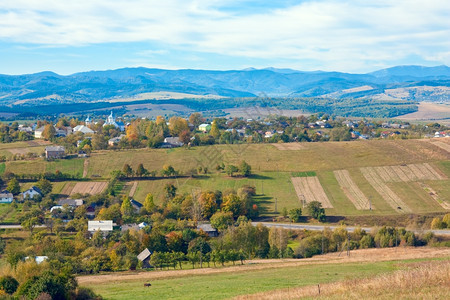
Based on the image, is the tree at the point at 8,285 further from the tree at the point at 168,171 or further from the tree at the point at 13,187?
the tree at the point at 168,171

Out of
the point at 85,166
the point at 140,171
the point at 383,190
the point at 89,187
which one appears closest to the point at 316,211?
the point at 383,190

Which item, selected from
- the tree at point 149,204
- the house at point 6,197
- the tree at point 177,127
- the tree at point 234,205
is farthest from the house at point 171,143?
the tree at point 234,205

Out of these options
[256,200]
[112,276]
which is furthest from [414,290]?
[256,200]

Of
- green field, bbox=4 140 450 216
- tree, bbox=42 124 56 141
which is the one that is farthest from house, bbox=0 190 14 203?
tree, bbox=42 124 56 141

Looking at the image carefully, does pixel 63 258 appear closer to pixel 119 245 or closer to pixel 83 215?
pixel 119 245

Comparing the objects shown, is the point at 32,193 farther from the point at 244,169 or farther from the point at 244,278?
the point at 244,278

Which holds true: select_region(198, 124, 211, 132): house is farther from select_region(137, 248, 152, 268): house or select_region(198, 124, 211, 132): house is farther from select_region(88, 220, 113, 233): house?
select_region(137, 248, 152, 268): house
